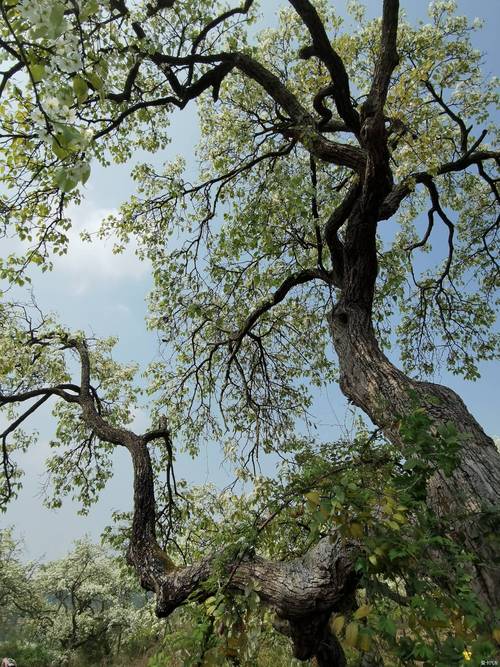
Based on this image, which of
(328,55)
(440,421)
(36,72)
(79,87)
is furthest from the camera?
(328,55)

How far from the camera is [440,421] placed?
3779mm

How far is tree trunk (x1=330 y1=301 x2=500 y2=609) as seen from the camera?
2.21m

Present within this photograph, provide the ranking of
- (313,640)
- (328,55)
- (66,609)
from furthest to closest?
(66,609) → (328,55) → (313,640)

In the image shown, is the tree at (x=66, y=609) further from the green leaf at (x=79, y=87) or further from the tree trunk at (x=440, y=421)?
the green leaf at (x=79, y=87)

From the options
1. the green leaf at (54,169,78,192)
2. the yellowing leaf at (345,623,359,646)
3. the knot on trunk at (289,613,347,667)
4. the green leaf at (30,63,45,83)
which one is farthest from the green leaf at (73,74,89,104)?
the knot on trunk at (289,613,347,667)

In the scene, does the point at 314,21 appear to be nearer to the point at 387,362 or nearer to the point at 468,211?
the point at 387,362

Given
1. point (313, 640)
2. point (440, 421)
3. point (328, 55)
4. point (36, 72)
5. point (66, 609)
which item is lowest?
point (313, 640)

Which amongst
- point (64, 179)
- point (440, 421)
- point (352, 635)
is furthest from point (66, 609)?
point (64, 179)

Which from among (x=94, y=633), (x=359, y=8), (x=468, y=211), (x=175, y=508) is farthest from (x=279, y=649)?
(x=94, y=633)

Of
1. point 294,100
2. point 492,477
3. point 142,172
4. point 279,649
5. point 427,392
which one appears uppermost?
point 142,172

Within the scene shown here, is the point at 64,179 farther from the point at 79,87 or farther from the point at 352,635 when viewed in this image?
the point at 352,635

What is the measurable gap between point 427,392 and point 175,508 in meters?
4.94

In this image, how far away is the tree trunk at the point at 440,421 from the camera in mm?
2209

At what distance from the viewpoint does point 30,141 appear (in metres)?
4.70
